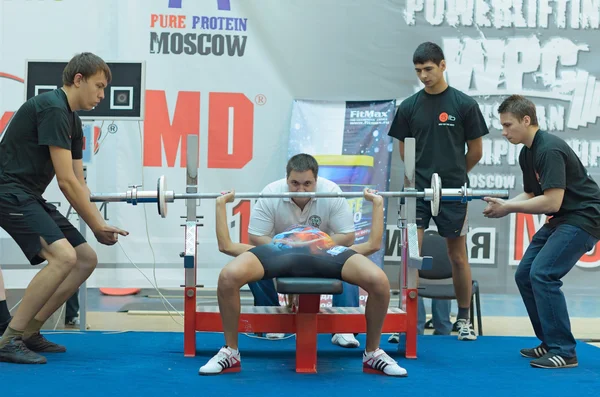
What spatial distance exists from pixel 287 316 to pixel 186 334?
21.1 inches

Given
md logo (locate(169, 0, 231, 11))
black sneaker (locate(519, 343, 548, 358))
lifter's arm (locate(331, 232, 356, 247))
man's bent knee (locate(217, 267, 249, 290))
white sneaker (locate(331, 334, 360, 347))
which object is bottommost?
white sneaker (locate(331, 334, 360, 347))

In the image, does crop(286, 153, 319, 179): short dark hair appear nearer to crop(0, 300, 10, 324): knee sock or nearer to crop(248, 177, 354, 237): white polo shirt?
crop(248, 177, 354, 237): white polo shirt

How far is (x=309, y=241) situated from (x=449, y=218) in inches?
42.3

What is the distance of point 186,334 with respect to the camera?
3555 millimetres

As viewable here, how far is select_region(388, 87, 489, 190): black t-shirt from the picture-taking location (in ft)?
13.4

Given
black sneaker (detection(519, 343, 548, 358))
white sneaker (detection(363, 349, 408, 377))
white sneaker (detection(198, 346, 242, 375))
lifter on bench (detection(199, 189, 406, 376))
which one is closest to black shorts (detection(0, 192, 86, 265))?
lifter on bench (detection(199, 189, 406, 376))

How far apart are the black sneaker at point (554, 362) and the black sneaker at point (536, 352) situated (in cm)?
19

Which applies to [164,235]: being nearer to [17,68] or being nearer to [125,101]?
[125,101]

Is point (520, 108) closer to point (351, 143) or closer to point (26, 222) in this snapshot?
point (351, 143)

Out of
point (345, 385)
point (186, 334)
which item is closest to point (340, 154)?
point (186, 334)

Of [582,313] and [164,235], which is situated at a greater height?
[164,235]

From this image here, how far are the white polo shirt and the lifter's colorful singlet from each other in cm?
42

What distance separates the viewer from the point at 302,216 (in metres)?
3.92

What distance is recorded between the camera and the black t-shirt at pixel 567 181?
135 inches
